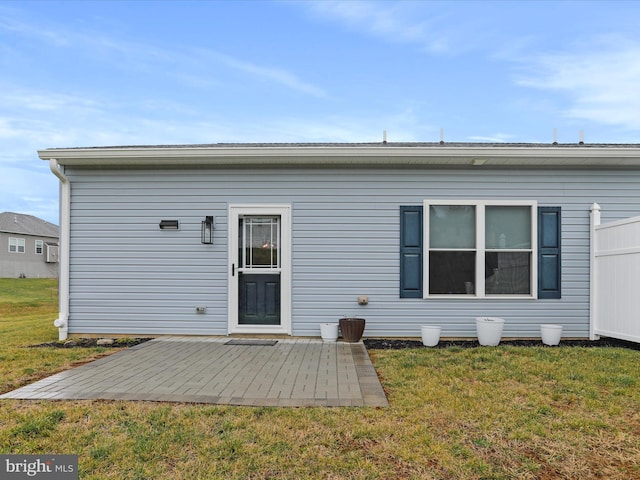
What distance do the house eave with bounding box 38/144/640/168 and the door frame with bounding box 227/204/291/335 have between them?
0.69 metres

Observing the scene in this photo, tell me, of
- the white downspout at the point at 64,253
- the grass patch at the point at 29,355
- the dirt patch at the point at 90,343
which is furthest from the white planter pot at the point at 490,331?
the white downspout at the point at 64,253

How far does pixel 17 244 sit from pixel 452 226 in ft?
95.2

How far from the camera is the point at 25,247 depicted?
26.7 metres

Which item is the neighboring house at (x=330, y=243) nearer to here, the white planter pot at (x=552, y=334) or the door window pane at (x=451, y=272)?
the door window pane at (x=451, y=272)

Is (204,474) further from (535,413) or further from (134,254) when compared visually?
(134,254)

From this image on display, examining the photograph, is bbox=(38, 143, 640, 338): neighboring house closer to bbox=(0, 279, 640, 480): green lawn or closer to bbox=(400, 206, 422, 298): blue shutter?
bbox=(400, 206, 422, 298): blue shutter

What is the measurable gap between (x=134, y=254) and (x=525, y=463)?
5.78 meters

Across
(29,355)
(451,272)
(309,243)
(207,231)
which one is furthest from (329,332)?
(29,355)

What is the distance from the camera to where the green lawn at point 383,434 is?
2.37 m

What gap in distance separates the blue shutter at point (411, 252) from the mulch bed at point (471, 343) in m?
0.70

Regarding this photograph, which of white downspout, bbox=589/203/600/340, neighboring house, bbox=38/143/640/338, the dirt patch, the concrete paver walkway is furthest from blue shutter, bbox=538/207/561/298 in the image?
the dirt patch

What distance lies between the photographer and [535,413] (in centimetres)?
318

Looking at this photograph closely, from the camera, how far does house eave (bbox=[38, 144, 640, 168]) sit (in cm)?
582

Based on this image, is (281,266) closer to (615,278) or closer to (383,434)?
(383,434)
